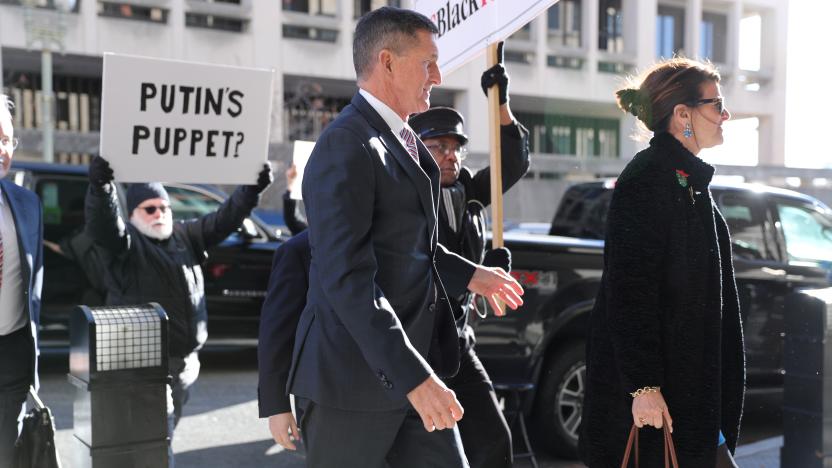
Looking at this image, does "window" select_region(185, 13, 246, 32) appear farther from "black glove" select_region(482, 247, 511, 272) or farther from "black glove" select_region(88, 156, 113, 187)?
"black glove" select_region(482, 247, 511, 272)

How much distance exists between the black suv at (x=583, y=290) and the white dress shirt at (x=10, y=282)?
2.51 m

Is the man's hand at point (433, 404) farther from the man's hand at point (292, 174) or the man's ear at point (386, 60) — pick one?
the man's hand at point (292, 174)

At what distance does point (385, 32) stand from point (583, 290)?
344cm

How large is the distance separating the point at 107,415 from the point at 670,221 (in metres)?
2.08

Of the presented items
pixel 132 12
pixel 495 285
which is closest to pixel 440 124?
pixel 495 285

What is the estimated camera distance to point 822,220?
21.5 ft

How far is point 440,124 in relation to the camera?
3777mm

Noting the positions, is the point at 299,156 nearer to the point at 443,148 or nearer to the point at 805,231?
the point at 443,148

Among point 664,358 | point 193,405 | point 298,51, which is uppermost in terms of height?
point 298,51

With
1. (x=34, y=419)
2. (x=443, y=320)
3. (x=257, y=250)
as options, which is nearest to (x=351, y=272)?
(x=443, y=320)

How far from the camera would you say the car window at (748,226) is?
6.11 meters

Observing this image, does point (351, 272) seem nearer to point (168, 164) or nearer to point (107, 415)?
point (107, 415)

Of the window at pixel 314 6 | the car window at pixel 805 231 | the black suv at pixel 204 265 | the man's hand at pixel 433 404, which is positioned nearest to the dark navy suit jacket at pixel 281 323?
the man's hand at pixel 433 404

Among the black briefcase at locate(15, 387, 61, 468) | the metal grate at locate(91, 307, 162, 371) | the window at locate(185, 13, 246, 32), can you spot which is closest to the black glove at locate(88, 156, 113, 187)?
the metal grate at locate(91, 307, 162, 371)
